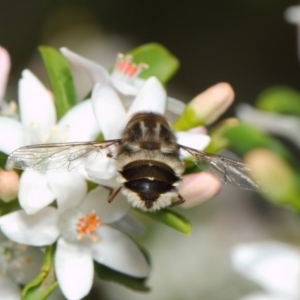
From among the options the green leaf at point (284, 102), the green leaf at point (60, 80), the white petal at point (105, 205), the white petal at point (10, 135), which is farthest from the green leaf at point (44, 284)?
the green leaf at point (284, 102)

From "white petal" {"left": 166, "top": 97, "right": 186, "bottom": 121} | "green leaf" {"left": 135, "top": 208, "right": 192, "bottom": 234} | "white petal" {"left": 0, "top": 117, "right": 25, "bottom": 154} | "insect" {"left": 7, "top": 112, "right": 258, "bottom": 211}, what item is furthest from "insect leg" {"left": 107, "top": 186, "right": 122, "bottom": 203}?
"white petal" {"left": 166, "top": 97, "right": 186, "bottom": 121}

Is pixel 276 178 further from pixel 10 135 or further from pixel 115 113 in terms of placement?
pixel 10 135

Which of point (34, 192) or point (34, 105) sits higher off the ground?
point (34, 105)

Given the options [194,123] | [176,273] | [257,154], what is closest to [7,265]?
[194,123]

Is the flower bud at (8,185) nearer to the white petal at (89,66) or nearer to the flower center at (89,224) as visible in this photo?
the flower center at (89,224)

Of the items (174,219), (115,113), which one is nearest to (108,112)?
(115,113)

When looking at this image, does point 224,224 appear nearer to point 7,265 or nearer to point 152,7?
point 152,7
